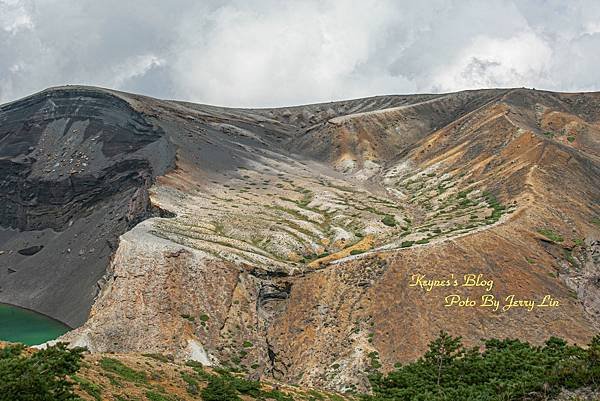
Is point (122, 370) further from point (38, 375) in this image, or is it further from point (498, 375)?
point (498, 375)

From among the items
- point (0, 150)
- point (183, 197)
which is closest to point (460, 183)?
point (183, 197)

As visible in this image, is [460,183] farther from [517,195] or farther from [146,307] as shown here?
[146,307]

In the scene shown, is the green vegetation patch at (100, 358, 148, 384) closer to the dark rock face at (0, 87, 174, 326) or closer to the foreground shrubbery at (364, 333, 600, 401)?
the foreground shrubbery at (364, 333, 600, 401)

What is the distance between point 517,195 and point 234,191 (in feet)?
150

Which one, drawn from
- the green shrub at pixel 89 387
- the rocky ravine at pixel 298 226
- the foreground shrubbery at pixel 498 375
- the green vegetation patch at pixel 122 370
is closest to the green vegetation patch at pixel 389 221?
the rocky ravine at pixel 298 226

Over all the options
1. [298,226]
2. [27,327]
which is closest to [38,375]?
[298,226]

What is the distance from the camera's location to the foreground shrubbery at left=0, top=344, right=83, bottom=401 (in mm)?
14141

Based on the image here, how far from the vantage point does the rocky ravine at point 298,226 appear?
145 ft

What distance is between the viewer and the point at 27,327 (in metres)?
70.5

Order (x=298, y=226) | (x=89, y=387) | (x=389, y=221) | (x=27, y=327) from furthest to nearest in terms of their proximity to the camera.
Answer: (x=27, y=327)
(x=389, y=221)
(x=298, y=226)
(x=89, y=387)

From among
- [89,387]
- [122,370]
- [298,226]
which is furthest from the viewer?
[298,226]

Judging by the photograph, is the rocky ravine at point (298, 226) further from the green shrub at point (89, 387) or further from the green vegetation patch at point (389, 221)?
the green shrub at point (89, 387)

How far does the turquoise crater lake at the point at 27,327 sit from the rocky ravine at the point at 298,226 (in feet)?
9.42

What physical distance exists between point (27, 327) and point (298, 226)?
3895 cm
